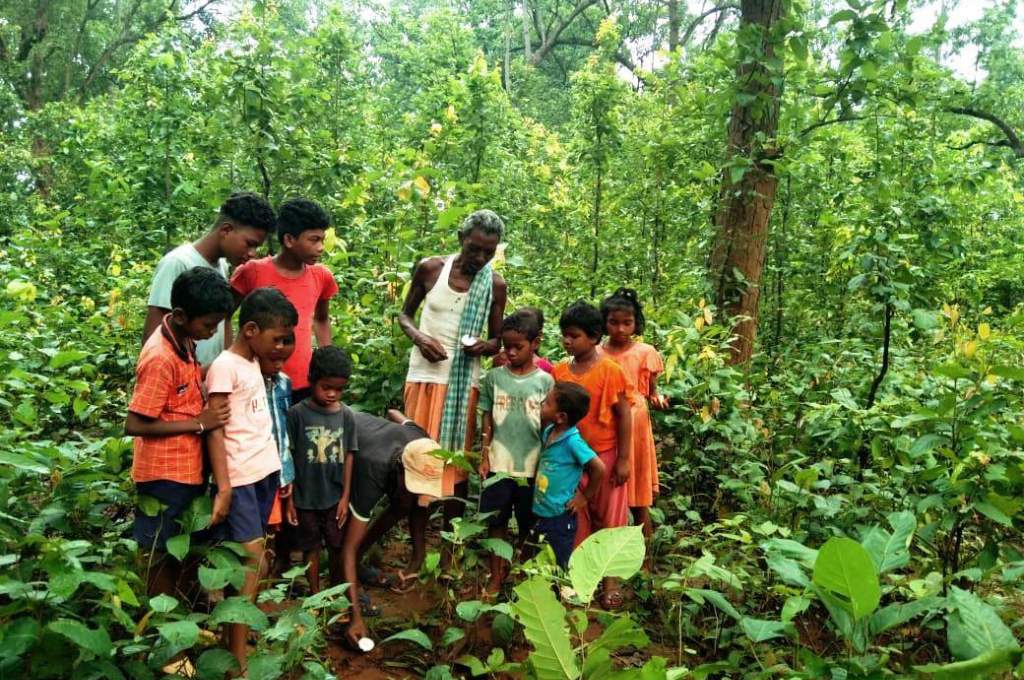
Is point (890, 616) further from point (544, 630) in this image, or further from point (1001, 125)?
point (1001, 125)

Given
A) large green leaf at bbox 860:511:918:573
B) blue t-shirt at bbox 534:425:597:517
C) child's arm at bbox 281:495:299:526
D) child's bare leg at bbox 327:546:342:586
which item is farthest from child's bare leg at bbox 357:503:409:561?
large green leaf at bbox 860:511:918:573

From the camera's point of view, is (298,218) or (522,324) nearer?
(298,218)

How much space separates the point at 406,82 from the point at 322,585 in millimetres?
23801

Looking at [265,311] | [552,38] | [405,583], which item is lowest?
[405,583]

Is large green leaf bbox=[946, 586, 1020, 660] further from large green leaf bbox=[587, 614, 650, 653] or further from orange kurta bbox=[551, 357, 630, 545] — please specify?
orange kurta bbox=[551, 357, 630, 545]

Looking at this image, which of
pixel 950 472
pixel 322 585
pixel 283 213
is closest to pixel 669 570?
pixel 950 472

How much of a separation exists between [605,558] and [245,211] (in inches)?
74.4

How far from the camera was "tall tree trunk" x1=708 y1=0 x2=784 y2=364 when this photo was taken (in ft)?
15.9

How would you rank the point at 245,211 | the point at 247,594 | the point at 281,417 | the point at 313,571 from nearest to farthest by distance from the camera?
the point at 247,594
the point at 245,211
the point at 281,417
the point at 313,571

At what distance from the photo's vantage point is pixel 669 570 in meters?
3.57

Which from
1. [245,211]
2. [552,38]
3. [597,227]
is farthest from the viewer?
[552,38]

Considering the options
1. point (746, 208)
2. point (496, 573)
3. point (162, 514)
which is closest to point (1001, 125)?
point (746, 208)

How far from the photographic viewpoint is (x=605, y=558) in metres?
1.61

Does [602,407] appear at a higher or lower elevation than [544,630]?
higher
